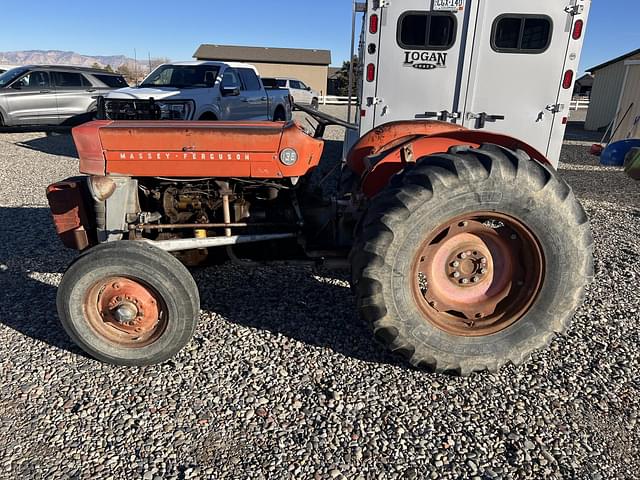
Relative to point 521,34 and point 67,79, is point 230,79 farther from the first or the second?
point 521,34

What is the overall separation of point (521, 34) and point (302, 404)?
4.64 m

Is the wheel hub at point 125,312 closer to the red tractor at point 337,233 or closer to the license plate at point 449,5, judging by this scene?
the red tractor at point 337,233

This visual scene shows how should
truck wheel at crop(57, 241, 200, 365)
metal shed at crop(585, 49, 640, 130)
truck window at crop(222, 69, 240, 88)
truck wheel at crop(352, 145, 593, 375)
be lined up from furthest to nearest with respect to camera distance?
metal shed at crop(585, 49, 640, 130)
truck window at crop(222, 69, 240, 88)
truck wheel at crop(57, 241, 200, 365)
truck wheel at crop(352, 145, 593, 375)

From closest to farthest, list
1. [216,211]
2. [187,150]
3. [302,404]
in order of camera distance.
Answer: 1. [302,404]
2. [187,150]
3. [216,211]

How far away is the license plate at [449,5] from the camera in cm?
499

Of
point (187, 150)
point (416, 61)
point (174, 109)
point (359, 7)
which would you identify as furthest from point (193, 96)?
point (187, 150)

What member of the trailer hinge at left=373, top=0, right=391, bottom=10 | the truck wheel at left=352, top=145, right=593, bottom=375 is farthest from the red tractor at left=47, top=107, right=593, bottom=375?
the trailer hinge at left=373, top=0, right=391, bottom=10

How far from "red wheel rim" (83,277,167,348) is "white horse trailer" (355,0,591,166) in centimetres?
365

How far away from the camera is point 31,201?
6266 mm

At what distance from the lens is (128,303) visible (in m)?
2.62

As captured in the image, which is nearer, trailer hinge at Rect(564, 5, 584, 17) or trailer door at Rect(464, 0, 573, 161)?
trailer hinge at Rect(564, 5, 584, 17)

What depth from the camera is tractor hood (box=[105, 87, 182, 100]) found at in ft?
28.1

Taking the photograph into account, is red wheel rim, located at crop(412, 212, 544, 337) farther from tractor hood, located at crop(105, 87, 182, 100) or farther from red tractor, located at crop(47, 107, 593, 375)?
tractor hood, located at crop(105, 87, 182, 100)

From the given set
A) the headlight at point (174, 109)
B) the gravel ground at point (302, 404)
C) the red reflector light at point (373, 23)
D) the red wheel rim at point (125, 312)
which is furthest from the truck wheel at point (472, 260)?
the headlight at point (174, 109)
